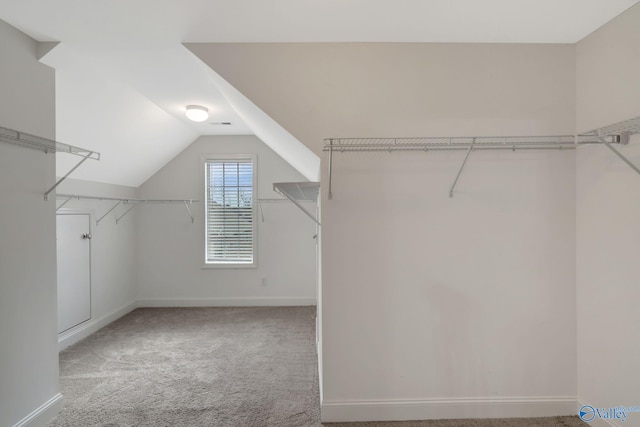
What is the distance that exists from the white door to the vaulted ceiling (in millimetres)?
1100

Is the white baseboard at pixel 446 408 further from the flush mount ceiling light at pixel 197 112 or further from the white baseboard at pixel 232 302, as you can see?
the flush mount ceiling light at pixel 197 112

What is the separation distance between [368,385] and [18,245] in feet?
7.50

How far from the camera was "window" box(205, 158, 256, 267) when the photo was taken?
15.7 ft

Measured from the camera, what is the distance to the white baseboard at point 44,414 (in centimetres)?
202

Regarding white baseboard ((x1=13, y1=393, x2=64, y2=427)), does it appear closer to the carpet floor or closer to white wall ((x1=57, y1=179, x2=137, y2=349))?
the carpet floor

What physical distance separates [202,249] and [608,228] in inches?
172

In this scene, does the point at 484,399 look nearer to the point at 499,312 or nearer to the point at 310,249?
the point at 499,312

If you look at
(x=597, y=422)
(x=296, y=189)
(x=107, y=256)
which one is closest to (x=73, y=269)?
(x=107, y=256)

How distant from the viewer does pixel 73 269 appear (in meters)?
3.51

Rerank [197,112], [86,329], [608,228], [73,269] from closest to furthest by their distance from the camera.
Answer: [608,228]
[197,112]
[73,269]
[86,329]

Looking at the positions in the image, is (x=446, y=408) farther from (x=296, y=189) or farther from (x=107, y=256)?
(x=107, y=256)
